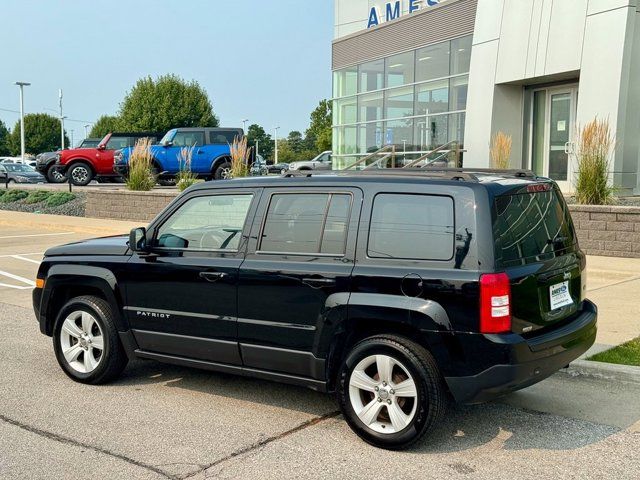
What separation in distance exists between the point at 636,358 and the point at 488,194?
278 cm

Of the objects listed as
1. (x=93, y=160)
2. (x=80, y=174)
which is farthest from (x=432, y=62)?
(x=80, y=174)

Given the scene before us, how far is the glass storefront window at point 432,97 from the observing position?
76.4 feet

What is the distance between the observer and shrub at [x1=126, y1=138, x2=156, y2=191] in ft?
71.3

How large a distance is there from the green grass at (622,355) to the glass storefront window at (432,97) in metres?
17.2

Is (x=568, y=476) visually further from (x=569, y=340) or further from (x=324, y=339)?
(x=324, y=339)

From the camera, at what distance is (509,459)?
446cm

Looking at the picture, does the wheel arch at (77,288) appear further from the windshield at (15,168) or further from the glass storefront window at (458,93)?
the windshield at (15,168)

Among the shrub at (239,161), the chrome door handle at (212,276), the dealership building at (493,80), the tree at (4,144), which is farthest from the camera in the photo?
the tree at (4,144)

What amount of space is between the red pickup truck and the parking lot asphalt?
21.6 meters

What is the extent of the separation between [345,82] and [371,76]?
176cm

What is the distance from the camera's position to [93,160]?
2719cm

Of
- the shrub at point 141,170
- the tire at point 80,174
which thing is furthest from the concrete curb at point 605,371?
the tire at point 80,174

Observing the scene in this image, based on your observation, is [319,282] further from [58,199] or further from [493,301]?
[58,199]

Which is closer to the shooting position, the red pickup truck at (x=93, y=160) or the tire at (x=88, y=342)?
the tire at (x=88, y=342)
